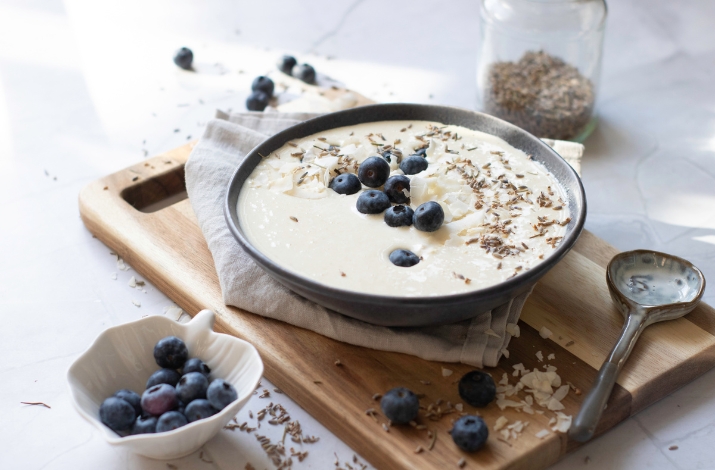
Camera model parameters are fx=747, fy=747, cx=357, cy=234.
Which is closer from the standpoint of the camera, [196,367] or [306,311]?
[196,367]

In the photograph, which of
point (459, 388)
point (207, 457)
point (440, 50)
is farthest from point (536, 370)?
point (440, 50)

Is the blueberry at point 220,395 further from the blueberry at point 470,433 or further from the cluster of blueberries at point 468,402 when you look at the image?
the blueberry at point 470,433

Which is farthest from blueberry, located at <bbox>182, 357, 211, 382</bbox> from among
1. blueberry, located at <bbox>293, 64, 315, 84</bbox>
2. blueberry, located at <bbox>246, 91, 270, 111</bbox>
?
blueberry, located at <bbox>293, 64, 315, 84</bbox>

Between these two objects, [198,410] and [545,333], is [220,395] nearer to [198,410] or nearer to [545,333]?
[198,410]

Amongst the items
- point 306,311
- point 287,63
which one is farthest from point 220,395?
point 287,63

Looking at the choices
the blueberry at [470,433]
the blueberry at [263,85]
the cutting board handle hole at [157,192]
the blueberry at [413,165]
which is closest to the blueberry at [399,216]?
the blueberry at [413,165]

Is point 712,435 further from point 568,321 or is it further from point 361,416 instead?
point 361,416

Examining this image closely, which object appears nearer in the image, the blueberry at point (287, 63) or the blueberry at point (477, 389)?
the blueberry at point (477, 389)
